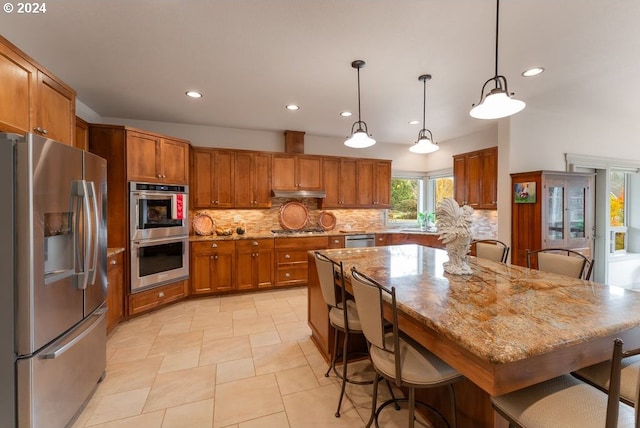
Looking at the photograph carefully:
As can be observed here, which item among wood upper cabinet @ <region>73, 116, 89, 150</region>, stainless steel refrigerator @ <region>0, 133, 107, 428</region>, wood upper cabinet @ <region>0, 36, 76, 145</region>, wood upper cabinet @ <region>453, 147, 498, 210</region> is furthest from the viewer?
wood upper cabinet @ <region>453, 147, 498, 210</region>

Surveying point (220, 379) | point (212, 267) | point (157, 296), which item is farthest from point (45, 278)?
point (212, 267)

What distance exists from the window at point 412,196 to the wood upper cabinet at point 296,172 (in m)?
1.97

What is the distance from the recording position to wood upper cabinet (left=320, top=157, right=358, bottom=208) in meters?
5.11

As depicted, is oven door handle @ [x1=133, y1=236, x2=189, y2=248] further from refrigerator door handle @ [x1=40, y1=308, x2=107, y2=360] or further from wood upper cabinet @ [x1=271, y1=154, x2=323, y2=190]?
wood upper cabinet @ [x1=271, y1=154, x2=323, y2=190]

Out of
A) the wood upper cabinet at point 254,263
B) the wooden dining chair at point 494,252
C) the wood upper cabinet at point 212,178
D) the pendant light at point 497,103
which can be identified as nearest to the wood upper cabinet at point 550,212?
the wooden dining chair at point 494,252

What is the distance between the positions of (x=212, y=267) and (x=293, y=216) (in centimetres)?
166

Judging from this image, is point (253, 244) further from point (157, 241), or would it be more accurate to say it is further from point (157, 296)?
point (157, 296)

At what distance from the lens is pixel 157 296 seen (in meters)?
3.62

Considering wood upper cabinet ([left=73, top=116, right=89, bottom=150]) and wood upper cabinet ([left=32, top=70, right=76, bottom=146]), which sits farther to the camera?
wood upper cabinet ([left=73, top=116, right=89, bottom=150])

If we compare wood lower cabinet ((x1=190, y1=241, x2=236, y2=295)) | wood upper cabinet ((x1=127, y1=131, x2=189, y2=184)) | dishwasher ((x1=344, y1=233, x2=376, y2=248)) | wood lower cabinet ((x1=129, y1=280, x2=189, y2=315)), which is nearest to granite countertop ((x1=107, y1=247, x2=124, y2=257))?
wood lower cabinet ((x1=129, y1=280, x2=189, y2=315))

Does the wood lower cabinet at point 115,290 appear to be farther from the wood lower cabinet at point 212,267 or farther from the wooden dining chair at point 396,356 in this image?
the wooden dining chair at point 396,356

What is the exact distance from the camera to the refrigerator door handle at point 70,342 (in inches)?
60.5

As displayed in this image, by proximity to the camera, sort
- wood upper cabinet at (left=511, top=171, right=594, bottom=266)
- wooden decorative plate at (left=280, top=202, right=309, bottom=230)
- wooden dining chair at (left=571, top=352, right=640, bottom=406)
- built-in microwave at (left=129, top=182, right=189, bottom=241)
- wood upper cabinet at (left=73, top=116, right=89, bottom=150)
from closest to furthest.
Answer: wooden dining chair at (left=571, top=352, right=640, bottom=406) < wood upper cabinet at (left=73, top=116, right=89, bottom=150) < built-in microwave at (left=129, top=182, right=189, bottom=241) < wood upper cabinet at (left=511, top=171, right=594, bottom=266) < wooden decorative plate at (left=280, top=202, right=309, bottom=230)

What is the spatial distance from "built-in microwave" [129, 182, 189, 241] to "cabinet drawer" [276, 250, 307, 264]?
4.76 ft
